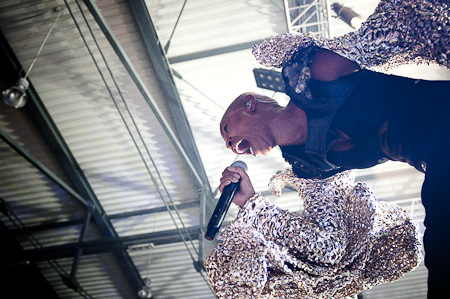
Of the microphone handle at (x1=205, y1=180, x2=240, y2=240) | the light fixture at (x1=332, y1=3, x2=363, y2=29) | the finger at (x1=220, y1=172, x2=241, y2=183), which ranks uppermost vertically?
the finger at (x1=220, y1=172, x2=241, y2=183)

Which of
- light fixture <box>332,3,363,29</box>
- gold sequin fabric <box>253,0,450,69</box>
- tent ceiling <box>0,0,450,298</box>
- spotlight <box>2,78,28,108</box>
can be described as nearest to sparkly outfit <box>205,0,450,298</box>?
gold sequin fabric <box>253,0,450,69</box>

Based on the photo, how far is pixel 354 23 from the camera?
12.8ft

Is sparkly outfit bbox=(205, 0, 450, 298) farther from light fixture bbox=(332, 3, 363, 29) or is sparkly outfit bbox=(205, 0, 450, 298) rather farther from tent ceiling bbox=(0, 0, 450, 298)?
tent ceiling bbox=(0, 0, 450, 298)

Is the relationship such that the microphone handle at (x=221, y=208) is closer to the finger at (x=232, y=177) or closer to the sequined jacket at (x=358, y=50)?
the finger at (x=232, y=177)

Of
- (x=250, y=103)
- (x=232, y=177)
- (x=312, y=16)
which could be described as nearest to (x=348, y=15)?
(x=312, y=16)

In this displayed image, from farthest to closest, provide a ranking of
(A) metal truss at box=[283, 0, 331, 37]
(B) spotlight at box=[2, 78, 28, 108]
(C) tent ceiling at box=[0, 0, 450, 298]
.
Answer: (C) tent ceiling at box=[0, 0, 450, 298], (B) spotlight at box=[2, 78, 28, 108], (A) metal truss at box=[283, 0, 331, 37]

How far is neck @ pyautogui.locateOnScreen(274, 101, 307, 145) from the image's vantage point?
1322 mm

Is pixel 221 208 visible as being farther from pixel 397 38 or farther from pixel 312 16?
pixel 312 16

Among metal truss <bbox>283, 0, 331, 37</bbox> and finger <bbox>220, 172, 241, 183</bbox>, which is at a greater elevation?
finger <bbox>220, 172, 241, 183</bbox>

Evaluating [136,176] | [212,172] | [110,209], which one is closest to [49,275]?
[110,209]

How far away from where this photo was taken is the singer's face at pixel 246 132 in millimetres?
1371

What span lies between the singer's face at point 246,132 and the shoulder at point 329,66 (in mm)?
285

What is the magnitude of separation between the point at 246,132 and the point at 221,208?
0.33 m

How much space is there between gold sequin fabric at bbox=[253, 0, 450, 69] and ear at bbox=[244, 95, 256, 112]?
0.80ft
